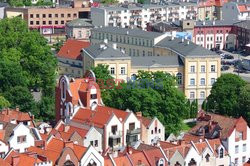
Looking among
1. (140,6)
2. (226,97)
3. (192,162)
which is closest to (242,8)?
(140,6)

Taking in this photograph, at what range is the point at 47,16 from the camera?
162 metres

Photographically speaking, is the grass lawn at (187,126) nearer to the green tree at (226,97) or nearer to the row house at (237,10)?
the green tree at (226,97)

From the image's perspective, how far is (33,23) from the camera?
528 ft

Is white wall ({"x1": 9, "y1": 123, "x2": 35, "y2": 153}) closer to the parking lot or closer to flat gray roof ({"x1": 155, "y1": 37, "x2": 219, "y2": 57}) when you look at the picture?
flat gray roof ({"x1": 155, "y1": 37, "x2": 219, "y2": 57})

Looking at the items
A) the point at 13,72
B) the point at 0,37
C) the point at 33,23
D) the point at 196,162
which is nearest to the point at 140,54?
the point at 0,37

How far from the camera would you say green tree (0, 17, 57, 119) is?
3765 inches

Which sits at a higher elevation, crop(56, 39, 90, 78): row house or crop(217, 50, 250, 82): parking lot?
crop(56, 39, 90, 78): row house

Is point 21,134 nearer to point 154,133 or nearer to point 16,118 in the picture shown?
point 16,118

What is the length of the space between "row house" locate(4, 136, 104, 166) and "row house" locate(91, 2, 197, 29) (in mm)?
94060

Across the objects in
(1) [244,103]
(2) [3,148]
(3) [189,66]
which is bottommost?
(1) [244,103]

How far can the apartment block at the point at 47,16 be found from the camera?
161 m

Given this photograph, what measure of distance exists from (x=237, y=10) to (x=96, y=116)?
309 ft

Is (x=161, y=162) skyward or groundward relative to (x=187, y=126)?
skyward

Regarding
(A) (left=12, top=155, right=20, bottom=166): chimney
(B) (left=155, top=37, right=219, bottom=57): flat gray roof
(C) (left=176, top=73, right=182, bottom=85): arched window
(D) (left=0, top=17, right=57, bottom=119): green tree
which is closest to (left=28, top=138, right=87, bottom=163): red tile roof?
(A) (left=12, top=155, right=20, bottom=166): chimney
